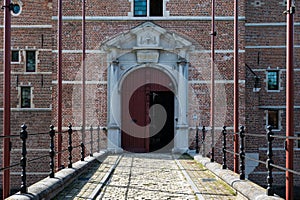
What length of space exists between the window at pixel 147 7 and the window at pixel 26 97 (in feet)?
15.9

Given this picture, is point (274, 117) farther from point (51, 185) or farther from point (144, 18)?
point (51, 185)

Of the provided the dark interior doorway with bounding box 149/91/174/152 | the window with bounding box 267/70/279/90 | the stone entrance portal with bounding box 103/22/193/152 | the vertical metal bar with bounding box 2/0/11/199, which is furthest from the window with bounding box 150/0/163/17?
the vertical metal bar with bounding box 2/0/11/199

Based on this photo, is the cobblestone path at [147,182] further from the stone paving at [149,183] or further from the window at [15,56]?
the window at [15,56]

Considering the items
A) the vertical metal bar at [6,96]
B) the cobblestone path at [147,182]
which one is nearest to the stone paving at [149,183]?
the cobblestone path at [147,182]

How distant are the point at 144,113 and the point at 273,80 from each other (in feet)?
16.9

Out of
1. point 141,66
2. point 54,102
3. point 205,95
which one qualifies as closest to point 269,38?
point 205,95

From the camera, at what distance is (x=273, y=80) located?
54.2 ft

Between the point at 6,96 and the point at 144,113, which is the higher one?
the point at 6,96

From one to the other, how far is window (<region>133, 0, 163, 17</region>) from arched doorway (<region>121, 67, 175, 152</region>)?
183 centimetres

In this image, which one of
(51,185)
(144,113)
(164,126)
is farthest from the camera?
(164,126)

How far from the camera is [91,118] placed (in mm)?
14484

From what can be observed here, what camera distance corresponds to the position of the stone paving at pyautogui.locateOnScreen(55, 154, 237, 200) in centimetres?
633

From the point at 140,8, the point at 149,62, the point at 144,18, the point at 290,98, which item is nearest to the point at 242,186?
the point at 290,98

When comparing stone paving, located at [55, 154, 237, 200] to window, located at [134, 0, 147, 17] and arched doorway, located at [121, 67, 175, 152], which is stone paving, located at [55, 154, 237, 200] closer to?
arched doorway, located at [121, 67, 175, 152]
